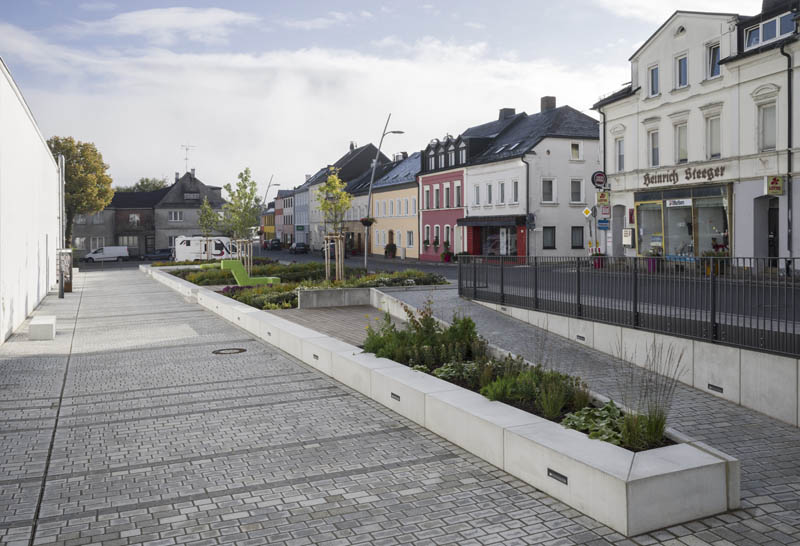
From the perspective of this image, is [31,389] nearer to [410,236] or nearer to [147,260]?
[410,236]

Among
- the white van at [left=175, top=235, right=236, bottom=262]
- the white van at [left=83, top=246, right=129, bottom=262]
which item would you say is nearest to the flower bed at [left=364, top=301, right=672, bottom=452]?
the white van at [left=175, top=235, right=236, bottom=262]

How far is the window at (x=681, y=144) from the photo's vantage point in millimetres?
30453

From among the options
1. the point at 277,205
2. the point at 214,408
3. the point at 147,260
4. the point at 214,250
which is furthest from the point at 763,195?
the point at 277,205

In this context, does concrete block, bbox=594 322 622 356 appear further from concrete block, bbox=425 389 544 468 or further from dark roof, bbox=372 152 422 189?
dark roof, bbox=372 152 422 189

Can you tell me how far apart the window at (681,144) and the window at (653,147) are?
147 centimetres

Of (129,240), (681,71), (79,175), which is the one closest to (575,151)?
(681,71)

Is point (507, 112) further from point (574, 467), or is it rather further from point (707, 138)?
point (574, 467)

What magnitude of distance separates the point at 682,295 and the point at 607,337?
7.02ft

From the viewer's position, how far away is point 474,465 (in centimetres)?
690

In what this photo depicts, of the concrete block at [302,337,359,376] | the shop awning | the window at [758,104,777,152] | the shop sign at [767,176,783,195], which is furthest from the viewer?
the shop awning

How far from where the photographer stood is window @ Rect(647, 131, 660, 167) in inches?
1272

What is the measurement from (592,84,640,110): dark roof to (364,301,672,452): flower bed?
25.7 metres

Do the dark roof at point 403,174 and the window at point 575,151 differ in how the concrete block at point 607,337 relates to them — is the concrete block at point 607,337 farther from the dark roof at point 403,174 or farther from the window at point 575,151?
the dark roof at point 403,174

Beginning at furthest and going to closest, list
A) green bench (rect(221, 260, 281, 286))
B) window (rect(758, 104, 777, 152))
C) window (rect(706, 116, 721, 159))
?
window (rect(706, 116, 721, 159)) → green bench (rect(221, 260, 281, 286)) → window (rect(758, 104, 777, 152))
